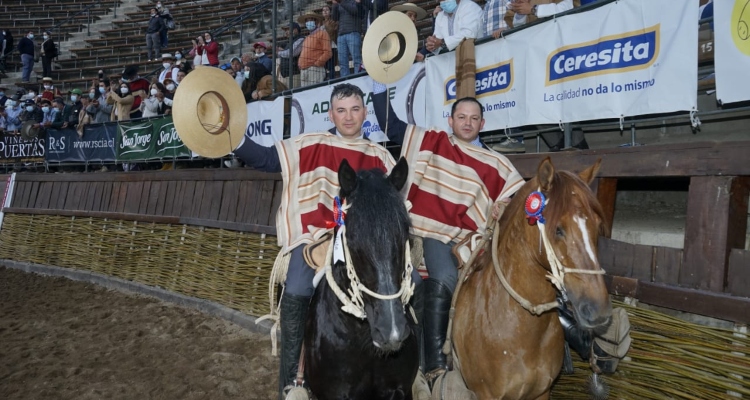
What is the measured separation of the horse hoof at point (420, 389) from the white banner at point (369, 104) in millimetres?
3188

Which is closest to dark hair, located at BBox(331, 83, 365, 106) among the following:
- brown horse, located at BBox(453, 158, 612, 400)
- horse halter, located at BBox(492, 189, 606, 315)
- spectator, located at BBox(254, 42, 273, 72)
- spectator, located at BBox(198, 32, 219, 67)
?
brown horse, located at BBox(453, 158, 612, 400)

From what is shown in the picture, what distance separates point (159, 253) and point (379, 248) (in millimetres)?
7671

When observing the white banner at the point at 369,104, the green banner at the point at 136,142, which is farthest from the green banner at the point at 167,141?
the white banner at the point at 369,104

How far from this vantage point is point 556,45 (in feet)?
15.9

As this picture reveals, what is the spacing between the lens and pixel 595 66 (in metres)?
4.55

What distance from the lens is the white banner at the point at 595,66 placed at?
4.08m

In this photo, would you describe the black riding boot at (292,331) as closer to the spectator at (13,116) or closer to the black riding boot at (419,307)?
the black riding boot at (419,307)

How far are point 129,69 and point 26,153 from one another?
3118mm

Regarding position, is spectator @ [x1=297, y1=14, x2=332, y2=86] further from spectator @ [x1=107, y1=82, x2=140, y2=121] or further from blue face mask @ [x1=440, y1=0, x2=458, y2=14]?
spectator @ [x1=107, y1=82, x2=140, y2=121]

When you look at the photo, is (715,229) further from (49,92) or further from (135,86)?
(49,92)

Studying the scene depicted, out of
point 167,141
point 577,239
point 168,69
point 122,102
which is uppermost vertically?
point 168,69

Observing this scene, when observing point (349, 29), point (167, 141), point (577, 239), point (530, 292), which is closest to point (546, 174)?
point (577, 239)

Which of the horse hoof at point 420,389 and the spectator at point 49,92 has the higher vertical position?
the spectator at point 49,92

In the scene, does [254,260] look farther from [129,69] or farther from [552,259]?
[129,69]
